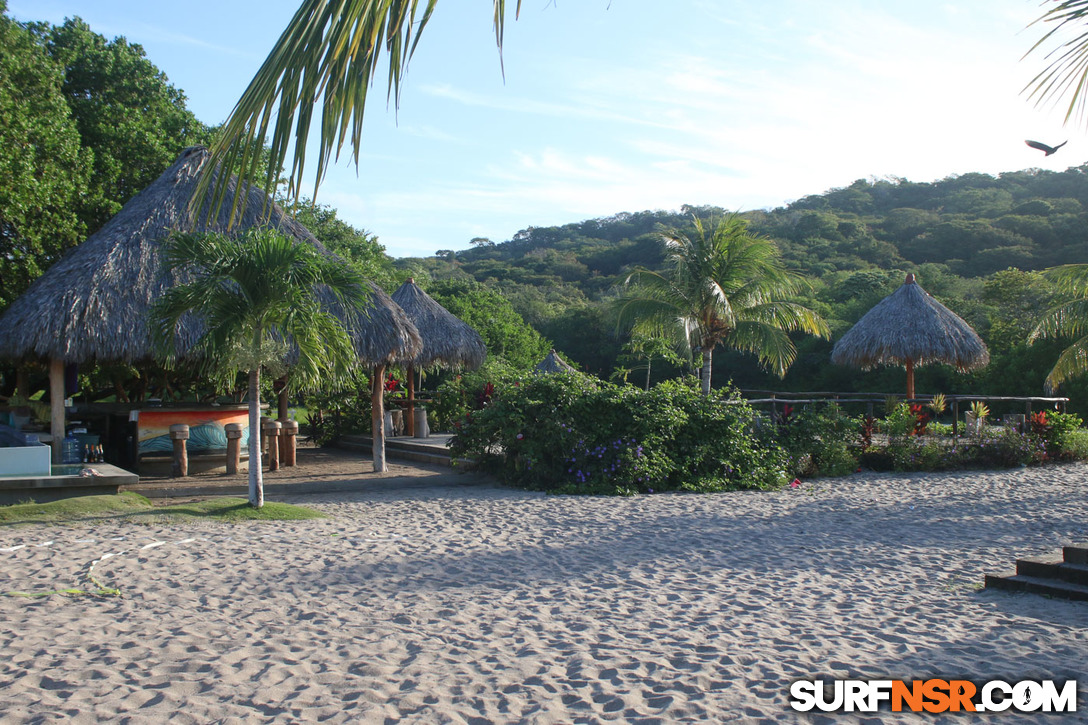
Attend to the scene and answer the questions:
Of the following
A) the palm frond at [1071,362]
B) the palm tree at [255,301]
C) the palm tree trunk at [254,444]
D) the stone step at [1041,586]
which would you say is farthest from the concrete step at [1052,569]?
the palm frond at [1071,362]

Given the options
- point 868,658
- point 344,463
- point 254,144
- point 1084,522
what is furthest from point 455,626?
point 344,463

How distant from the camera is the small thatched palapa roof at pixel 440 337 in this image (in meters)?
16.2

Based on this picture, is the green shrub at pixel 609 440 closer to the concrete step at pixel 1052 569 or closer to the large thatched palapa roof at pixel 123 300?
the large thatched palapa roof at pixel 123 300

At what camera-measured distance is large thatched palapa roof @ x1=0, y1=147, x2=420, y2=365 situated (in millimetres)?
9773

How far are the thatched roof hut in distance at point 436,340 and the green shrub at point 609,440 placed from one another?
192 inches

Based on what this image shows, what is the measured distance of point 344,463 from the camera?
13.2 metres

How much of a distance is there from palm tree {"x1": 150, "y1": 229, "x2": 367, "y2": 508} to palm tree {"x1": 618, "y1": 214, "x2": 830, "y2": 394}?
843 centimetres

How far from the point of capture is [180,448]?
1089cm

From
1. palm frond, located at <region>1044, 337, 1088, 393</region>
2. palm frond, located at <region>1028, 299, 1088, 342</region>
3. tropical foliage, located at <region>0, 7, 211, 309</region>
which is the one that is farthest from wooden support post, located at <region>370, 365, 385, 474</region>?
palm frond, located at <region>1044, 337, 1088, 393</region>

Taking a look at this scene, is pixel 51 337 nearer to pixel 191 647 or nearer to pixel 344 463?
pixel 344 463

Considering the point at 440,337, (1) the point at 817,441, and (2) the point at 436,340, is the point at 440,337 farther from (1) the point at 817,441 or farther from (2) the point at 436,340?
(1) the point at 817,441

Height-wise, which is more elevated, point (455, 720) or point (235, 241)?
point (235, 241)

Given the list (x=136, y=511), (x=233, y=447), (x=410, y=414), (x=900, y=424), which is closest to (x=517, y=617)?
(x=136, y=511)

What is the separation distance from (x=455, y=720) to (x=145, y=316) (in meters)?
8.80
